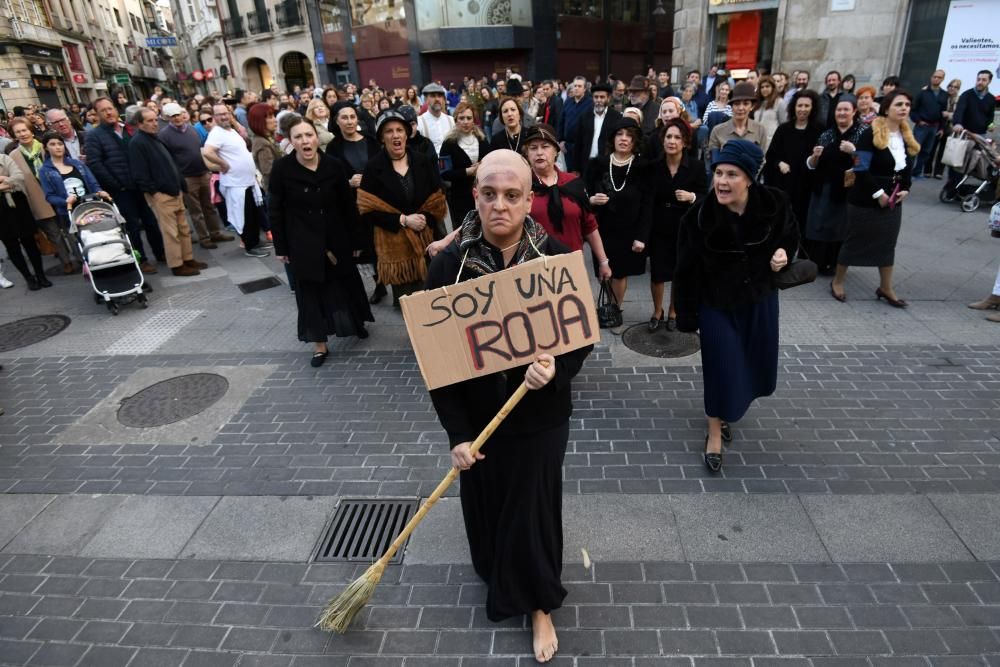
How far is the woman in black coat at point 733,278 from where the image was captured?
353 cm

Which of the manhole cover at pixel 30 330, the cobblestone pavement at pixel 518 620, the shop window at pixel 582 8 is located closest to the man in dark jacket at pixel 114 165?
the manhole cover at pixel 30 330

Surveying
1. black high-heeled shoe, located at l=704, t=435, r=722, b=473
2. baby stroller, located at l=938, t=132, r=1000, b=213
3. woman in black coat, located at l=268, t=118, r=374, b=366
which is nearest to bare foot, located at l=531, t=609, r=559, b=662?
black high-heeled shoe, located at l=704, t=435, r=722, b=473

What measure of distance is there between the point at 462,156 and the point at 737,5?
12.5m

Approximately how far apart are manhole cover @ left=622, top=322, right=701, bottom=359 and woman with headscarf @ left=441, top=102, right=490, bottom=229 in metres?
2.38

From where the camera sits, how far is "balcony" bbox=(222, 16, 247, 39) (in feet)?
124

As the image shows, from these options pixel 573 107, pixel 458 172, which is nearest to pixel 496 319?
pixel 458 172

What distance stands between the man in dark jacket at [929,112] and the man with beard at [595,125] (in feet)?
24.6

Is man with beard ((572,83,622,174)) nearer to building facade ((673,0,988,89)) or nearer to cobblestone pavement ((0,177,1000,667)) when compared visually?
cobblestone pavement ((0,177,1000,667))

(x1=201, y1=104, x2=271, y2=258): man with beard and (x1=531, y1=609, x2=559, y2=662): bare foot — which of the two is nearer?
(x1=531, y1=609, x2=559, y2=662): bare foot

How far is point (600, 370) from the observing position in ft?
17.6

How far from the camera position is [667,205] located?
5.62 metres

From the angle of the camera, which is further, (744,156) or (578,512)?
(578,512)

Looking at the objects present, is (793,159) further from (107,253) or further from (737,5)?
(737,5)

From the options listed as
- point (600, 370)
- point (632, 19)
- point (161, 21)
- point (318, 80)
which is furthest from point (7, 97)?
point (161, 21)
